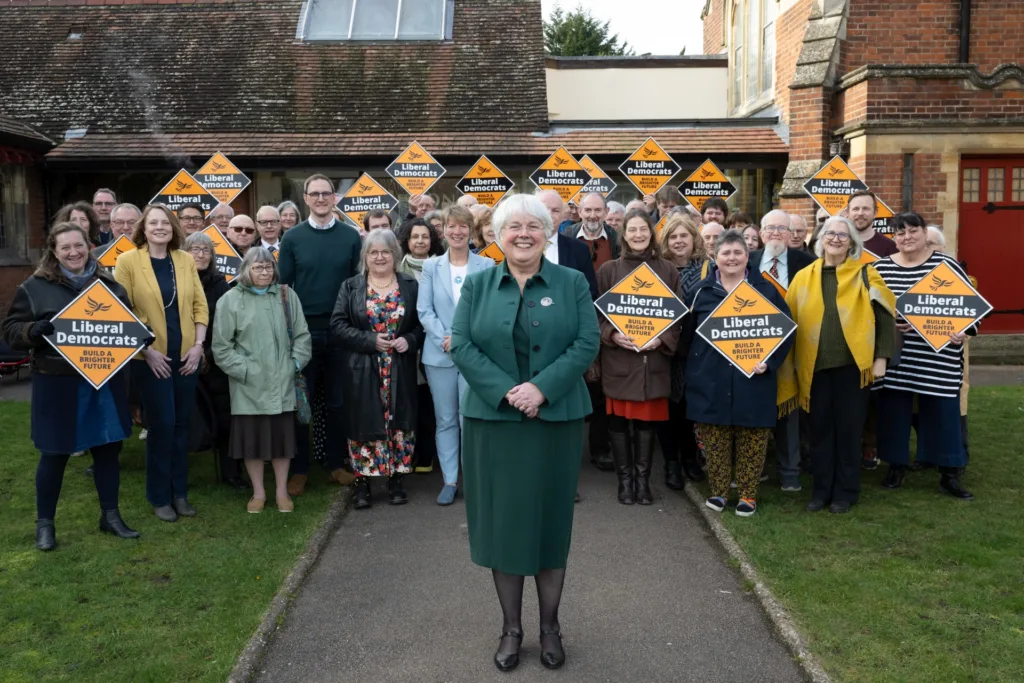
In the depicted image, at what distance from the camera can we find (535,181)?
1246cm

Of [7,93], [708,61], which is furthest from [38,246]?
[708,61]

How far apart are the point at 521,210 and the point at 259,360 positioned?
3209 mm

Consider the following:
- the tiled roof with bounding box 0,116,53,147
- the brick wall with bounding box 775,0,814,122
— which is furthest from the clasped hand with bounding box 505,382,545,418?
the tiled roof with bounding box 0,116,53,147

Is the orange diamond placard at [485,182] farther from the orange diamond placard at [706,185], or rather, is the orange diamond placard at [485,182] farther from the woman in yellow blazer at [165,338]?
the woman in yellow blazer at [165,338]

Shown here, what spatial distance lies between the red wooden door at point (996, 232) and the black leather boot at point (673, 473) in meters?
9.05

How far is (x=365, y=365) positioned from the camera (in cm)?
681

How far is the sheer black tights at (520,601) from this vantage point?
14.3 ft

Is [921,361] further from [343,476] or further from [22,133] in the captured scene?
[22,133]

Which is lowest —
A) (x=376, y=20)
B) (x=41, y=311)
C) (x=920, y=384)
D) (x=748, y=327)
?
(x=920, y=384)

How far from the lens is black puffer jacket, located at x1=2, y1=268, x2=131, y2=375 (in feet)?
18.7

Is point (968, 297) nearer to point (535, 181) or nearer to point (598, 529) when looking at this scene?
point (598, 529)

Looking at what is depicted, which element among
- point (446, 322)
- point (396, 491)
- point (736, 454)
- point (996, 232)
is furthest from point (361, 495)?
point (996, 232)

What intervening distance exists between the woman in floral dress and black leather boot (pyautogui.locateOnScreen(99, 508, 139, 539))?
160 centimetres

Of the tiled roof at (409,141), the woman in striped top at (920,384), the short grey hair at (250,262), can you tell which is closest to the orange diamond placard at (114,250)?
the short grey hair at (250,262)
